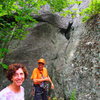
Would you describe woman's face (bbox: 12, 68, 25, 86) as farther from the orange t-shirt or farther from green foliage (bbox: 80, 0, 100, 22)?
green foliage (bbox: 80, 0, 100, 22)

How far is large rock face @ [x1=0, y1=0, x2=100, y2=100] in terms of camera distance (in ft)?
15.9

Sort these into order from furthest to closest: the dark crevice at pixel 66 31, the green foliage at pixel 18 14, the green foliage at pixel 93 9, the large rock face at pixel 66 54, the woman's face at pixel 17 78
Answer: the dark crevice at pixel 66 31 → the green foliage at pixel 18 14 → the green foliage at pixel 93 9 → the large rock face at pixel 66 54 → the woman's face at pixel 17 78

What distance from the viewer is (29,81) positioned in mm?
7922

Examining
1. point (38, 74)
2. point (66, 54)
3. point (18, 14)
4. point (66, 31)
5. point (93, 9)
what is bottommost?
point (38, 74)

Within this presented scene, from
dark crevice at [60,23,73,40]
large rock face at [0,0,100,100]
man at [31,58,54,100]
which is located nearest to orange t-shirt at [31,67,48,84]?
man at [31,58,54,100]

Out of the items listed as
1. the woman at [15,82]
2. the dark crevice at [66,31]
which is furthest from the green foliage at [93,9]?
the woman at [15,82]

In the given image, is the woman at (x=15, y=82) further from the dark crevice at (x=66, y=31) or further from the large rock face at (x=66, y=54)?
the dark crevice at (x=66, y=31)

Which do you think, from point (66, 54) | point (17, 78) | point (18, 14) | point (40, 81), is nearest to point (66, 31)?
point (66, 54)

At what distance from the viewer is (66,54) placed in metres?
6.91

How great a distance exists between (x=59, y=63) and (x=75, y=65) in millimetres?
2056

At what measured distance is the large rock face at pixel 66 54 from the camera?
486 centimetres

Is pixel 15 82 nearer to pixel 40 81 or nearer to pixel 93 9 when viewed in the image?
pixel 40 81

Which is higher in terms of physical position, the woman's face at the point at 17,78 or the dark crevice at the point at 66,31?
the dark crevice at the point at 66,31

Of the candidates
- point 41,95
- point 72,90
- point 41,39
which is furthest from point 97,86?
point 41,39
